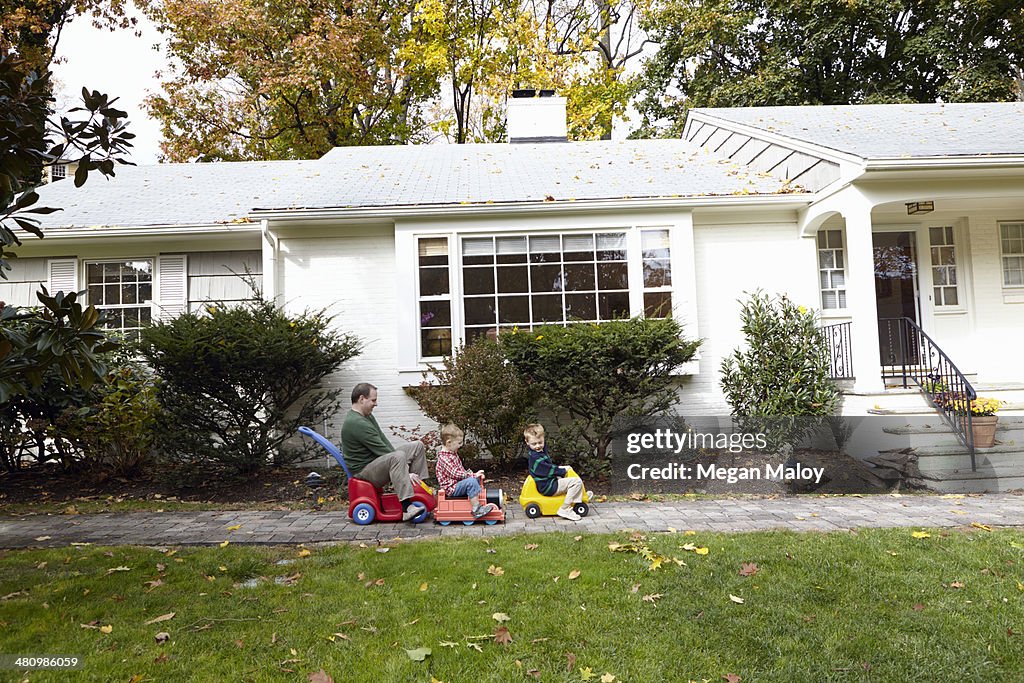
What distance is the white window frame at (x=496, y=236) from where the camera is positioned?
929 cm

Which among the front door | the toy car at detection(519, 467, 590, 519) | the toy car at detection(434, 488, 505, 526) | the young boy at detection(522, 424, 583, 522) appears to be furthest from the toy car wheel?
the front door

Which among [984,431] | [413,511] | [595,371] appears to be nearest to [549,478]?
[413,511]

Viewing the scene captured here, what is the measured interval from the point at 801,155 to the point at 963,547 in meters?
6.78

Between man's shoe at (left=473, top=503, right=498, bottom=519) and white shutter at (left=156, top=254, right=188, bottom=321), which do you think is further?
white shutter at (left=156, top=254, right=188, bottom=321)

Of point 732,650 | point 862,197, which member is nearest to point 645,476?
point 732,650

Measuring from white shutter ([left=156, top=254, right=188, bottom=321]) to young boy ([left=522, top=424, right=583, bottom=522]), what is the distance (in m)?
7.00

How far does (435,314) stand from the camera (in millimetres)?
9414

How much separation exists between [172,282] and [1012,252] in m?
13.5

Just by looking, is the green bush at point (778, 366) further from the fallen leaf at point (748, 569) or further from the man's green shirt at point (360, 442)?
the man's green shirt at point (360, 442)

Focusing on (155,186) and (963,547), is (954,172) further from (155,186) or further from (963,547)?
(155,186)

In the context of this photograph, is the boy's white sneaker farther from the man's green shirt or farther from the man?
the man's green shirt

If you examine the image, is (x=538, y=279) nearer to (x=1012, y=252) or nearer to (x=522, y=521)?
(x=522, y=521)

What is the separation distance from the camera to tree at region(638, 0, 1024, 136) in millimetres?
19812

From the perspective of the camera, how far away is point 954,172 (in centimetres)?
848
